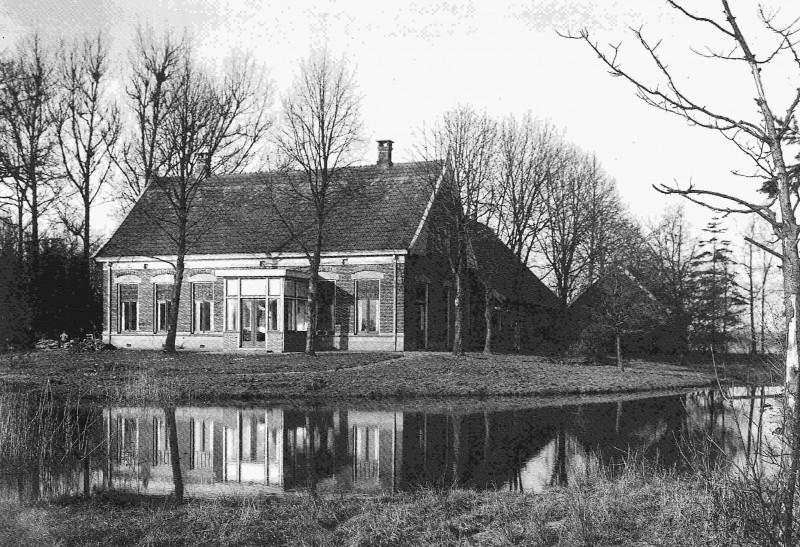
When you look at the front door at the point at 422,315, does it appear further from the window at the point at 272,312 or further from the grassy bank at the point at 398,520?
the grassy bank at the point at 398,520

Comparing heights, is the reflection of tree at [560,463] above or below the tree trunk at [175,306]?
below

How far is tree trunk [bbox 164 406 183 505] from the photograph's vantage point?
9.54 m

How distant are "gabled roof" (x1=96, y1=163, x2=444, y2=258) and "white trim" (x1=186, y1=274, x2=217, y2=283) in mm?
975

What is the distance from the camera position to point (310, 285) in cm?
3191

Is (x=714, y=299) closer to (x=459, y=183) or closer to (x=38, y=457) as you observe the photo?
(x=459, y=183)

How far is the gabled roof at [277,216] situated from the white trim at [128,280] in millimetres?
1052

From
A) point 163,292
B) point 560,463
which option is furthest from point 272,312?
point 560,463

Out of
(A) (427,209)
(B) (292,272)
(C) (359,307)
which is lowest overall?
(C) (359,307)

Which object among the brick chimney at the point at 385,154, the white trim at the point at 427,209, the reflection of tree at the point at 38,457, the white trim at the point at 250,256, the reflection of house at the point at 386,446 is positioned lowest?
the reflection of house at the point at 386,446

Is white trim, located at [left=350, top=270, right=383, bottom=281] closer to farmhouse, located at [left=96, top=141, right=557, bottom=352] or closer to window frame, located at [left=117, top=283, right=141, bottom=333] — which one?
farmhouse, located at [left=96, top=141, right=557, bottom=352]

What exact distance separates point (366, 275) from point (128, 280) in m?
11.2

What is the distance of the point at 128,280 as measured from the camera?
36688 mm

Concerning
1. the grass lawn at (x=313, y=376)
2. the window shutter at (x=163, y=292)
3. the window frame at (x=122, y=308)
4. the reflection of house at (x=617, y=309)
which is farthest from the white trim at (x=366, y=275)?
the window frame at (x=122, y=308)

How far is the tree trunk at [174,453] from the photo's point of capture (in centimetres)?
954
